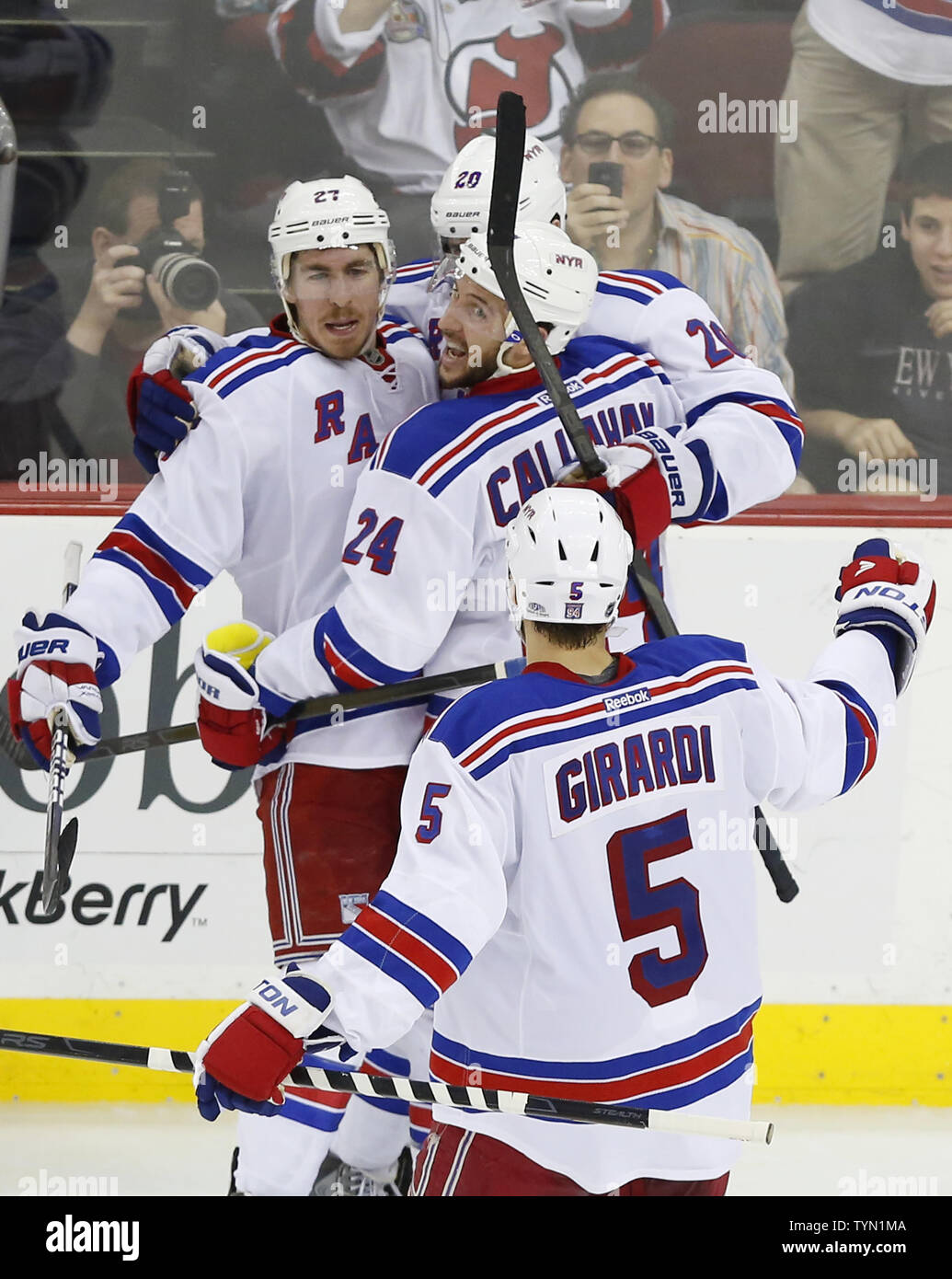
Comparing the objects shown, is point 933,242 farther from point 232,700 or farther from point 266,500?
point 232,700

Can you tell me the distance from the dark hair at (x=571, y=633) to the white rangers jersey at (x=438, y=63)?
229 centimetres

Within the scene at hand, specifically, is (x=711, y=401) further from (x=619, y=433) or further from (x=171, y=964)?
(x=171, y=964)

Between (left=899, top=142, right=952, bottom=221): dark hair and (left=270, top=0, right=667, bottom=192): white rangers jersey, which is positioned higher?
(left=270, top=0, right=667, bottom=192): white rangers jersey

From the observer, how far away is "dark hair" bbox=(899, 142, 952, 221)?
390 cm

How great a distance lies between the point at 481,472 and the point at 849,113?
7.08 feet

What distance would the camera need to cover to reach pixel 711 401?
2438 mm

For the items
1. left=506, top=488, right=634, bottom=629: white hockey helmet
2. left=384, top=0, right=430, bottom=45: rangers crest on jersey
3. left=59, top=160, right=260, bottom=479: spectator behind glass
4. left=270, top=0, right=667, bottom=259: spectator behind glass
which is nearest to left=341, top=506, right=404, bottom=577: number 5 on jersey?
left=506, top=488, right=634, bottom=629: white hockey helmet

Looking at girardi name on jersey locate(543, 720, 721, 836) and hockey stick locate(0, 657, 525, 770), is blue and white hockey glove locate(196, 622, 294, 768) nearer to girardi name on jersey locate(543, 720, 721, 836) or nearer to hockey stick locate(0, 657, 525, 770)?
hockey stick locate(0, 657, 525, 770)

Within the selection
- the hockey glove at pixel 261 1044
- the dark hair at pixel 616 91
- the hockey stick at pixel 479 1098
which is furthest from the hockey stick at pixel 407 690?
the dark hair at pixel 616 91

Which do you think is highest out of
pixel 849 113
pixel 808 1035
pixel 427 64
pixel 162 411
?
pixel 427 64

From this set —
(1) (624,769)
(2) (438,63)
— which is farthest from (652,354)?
(2) (438,63)

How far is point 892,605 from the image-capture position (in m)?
2.12

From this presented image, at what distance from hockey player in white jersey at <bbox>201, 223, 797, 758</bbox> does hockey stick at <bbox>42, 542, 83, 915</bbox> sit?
31 cm

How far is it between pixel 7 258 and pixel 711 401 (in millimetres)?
2031
